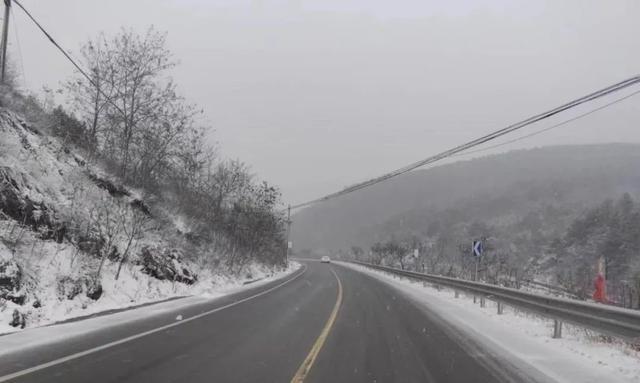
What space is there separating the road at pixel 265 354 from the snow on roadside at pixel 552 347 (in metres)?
0.58

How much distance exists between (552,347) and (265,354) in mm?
5691

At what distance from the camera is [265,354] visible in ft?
29.4

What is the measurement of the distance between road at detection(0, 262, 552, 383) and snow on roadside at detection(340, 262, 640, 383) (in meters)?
0.58

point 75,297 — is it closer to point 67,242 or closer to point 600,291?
point 67,242

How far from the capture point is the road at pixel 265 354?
24.2 ft

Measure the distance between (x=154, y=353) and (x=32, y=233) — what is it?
22.8 ft

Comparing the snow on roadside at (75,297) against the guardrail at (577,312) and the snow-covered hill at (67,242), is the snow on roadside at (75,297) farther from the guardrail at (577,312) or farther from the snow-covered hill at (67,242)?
the guardrail at (577,312)

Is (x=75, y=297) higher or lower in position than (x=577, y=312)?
lower

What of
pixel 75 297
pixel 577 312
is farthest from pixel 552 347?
pixel 75 297

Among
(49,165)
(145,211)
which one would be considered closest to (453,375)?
(49,165)

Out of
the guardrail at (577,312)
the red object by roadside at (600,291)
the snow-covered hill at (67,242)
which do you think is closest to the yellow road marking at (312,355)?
the guardrail at (577,312)

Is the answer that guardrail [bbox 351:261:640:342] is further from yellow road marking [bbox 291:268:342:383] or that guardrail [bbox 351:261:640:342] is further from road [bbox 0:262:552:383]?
→ yellow road marking [bbox 291:268:342:383]

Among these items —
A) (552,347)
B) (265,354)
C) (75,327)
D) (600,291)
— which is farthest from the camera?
(600,291)

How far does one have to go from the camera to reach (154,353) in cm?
871
